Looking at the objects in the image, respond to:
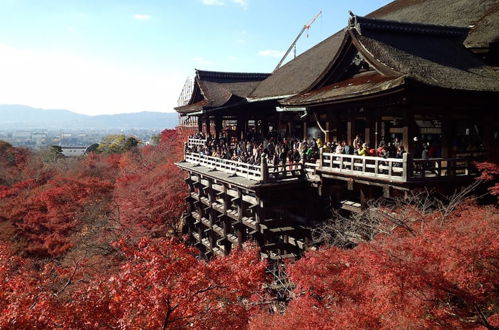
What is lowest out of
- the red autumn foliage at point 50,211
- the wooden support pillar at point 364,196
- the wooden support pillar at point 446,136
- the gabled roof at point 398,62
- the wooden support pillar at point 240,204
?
the red autumn foliage at point 50,211

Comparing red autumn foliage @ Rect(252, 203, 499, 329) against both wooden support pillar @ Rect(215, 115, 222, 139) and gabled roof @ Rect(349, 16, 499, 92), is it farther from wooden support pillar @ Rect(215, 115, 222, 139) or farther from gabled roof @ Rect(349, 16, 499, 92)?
wooden support pillar @ Rect(215, 115, 222, 139)

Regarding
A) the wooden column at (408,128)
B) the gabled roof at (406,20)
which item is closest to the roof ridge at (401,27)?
the gabled roof at (406,20)

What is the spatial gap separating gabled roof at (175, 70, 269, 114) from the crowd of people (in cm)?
248

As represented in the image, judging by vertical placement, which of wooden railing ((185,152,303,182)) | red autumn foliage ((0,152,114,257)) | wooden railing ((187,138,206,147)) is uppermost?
wooden railing ((187,138,206,147))

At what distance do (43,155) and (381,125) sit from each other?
55.6m

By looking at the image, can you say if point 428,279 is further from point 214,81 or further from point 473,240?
point 214,81

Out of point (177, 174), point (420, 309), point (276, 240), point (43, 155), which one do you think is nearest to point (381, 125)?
point (276, 240)

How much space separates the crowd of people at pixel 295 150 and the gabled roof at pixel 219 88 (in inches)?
97.5

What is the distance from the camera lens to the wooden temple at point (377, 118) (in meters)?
11.5

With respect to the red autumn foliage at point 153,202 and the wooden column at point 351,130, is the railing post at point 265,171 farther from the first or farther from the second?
the red autumn foliage at point 153,202

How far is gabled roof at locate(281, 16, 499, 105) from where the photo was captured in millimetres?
11484

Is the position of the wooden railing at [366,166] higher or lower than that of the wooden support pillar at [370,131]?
lower

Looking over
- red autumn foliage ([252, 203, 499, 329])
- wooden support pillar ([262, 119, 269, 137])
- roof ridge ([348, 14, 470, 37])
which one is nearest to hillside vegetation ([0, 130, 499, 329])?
red autumn foliage ([252, 203, 499, 329])

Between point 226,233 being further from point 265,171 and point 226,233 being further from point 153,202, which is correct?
point 153,202
